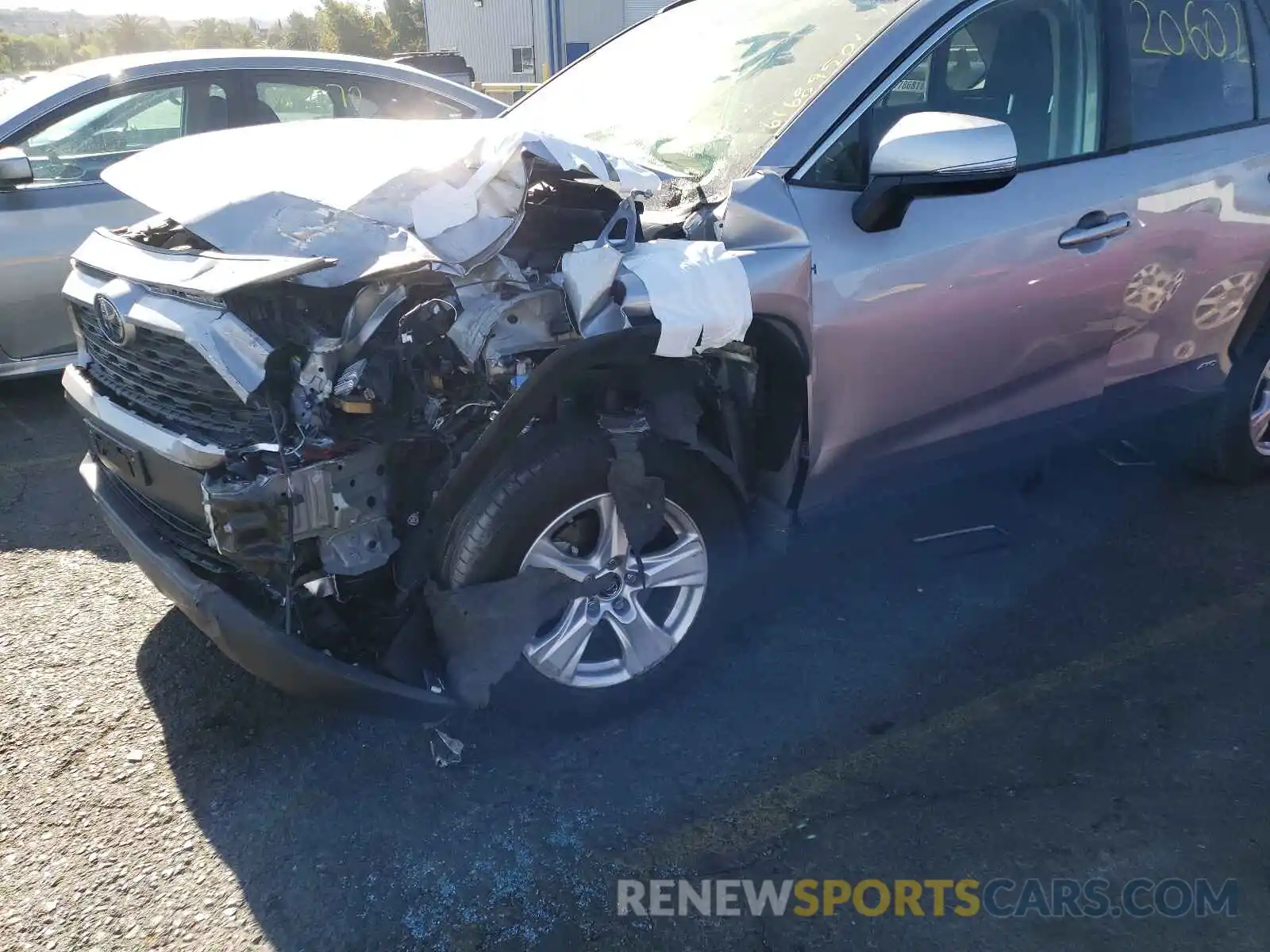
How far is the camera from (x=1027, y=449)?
3.50 metres

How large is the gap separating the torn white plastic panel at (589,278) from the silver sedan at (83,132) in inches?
139

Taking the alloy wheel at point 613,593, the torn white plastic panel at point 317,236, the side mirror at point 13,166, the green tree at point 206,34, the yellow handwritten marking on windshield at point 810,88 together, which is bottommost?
the green tree at point 206,34

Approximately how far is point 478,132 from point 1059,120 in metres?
1.92

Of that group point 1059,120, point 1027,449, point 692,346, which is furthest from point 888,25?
point 1027,449

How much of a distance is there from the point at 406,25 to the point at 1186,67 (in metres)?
52.2

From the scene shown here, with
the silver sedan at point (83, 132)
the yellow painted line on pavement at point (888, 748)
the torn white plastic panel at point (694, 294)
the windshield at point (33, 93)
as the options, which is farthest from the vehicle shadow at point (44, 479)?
the yellow painted line on pavement at point (888, 748)

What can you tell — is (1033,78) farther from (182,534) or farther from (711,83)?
(182,534)

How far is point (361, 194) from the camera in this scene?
2674mm

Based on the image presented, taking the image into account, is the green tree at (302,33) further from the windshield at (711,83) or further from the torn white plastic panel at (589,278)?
the torn white plastic panel at (589,278)

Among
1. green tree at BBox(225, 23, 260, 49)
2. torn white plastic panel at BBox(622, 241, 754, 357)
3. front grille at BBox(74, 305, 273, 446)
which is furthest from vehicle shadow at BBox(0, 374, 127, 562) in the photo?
green tree at BBox(225, 23, 260, 49)

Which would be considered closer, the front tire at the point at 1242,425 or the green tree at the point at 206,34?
the front tire at the point at 1242,425

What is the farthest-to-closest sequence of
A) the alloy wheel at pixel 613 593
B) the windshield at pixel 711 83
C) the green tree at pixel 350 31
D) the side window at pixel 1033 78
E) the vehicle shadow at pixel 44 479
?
the green tree at pixel 350 31
the vehicle shadow at pixel 44 479
the side window at pixel 1033 78
the windshield at pixel 711 83
the alloy wheel at pixel 613 593

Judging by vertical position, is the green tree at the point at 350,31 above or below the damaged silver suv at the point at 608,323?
below

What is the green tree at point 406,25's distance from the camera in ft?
159
